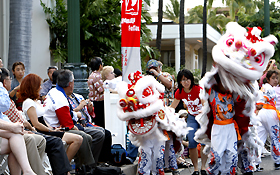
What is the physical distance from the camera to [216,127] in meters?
6.79

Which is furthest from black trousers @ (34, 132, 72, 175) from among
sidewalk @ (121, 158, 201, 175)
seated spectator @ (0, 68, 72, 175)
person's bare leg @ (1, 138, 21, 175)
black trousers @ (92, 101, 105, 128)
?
black trousers @ (92, 101, 105, 128)

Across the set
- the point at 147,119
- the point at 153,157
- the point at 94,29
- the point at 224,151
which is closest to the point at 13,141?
the point at 147,119

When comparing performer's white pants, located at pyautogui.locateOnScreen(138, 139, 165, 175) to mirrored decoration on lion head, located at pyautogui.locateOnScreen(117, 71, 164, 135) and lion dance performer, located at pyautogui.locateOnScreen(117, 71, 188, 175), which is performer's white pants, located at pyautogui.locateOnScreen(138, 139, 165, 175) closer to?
lion dance performer, located at pyautogui.locateOnScreen(117, 71, 188, 175)

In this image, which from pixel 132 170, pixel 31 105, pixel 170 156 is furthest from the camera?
pixel 132 170

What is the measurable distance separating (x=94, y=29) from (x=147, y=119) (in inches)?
427

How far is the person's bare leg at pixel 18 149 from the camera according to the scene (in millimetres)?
5840

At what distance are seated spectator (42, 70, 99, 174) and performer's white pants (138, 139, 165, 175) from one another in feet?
2.68

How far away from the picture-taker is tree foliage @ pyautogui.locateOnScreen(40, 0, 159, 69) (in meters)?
16.6

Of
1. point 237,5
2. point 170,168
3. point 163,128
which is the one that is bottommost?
point 170,168

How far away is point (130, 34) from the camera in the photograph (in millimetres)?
9844

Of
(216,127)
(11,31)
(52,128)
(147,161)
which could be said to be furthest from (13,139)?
(11,31)

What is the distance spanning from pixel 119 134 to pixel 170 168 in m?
2.03

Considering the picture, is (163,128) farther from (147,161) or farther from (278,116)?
(278,116)

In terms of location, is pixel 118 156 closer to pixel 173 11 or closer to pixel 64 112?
pixel 64 112
